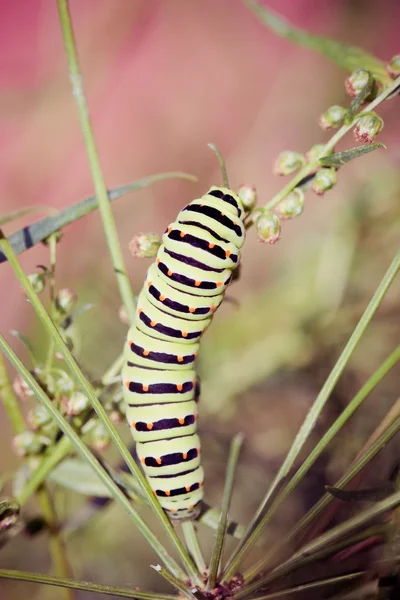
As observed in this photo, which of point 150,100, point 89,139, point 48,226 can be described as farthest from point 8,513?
point 150,100

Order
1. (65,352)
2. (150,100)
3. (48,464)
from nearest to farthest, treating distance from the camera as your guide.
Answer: (65,352)
(48,464)
(150,100)

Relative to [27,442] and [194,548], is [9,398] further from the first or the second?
[194,548]

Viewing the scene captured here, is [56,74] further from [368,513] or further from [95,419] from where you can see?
[368,513]

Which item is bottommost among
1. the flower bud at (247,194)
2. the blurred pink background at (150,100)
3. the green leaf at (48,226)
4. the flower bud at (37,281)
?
the flower bud at (37,281)

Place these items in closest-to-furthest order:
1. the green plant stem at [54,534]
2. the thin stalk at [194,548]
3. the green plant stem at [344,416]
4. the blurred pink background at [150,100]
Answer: the green plant stem at [344,416], the thin stalk at [194,548], the green plant stem at [54,534], the blurred pink background at [150,100]

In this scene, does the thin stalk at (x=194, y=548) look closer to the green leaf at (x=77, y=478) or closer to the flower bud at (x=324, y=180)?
the green leaf at (x=77, y=478)

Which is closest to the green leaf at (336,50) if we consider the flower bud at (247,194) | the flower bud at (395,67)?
the flower bud at (395,67)

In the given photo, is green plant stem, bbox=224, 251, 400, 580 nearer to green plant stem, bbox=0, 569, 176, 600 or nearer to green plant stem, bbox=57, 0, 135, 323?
green plant stem, bbox=0, 569, 176, 600
